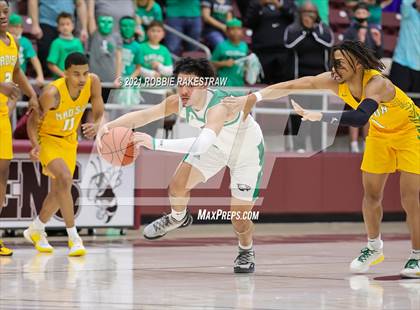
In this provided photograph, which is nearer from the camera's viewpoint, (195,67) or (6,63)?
(195,67)

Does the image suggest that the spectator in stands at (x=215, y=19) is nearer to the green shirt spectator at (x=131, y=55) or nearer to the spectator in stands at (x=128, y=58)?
the spectator in stands at (x=128, y=58)

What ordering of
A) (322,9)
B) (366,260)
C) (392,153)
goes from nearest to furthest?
1. (392,153)
2. (366,260)
3. (322,9)

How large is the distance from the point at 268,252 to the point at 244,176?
2989mm

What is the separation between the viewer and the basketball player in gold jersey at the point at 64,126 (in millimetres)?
11953

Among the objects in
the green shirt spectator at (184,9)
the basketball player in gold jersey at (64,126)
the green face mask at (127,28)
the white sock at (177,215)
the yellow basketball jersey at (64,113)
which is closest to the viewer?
the white sock at (177,215)

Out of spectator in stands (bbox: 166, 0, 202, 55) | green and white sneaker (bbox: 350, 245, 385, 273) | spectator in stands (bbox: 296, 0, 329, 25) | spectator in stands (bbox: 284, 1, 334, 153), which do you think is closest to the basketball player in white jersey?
green and white sneaker (bbox: 350, 245, 385, 273)

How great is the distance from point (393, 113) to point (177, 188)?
7.04ft

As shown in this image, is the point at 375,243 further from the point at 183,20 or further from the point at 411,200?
the point at 183,20

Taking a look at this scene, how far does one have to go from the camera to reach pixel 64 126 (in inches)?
482

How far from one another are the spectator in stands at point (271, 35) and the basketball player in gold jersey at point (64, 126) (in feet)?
21.3

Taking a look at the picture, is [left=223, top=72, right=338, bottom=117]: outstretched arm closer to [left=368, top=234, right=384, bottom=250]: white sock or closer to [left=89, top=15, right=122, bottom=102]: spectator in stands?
[left=368, top=234, right=384, bottom=250]: white sock

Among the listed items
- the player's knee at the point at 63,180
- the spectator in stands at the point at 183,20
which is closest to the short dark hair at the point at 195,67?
the player's knee at the point at 63,180

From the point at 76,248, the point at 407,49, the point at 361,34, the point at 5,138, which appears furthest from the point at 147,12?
the point at 76,248

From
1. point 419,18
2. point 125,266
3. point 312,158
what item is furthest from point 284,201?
point 125,266
